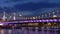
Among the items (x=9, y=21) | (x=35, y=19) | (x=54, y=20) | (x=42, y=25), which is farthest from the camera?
(x=42, y=25)

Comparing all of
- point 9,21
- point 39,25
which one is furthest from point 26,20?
point 39,25

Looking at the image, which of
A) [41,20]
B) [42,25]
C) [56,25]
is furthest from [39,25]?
[41,20]

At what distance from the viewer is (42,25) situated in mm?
64000

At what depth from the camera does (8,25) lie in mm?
61906

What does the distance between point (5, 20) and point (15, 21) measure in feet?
11.9

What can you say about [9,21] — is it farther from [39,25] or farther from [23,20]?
[39,25]

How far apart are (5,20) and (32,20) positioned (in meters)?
8.30

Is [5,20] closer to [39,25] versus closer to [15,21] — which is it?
[15,21]

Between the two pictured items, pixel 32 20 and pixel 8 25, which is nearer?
pixel 32 20

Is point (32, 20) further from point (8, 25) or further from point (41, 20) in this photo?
point (8, 25)

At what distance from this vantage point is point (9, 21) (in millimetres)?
58750

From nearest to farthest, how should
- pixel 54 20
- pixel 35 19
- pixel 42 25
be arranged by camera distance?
1. pixel 54 20
2. pixel 35 19
3. pixel 42 25

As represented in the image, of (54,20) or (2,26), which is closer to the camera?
(54,20)

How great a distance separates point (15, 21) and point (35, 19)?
223 inches
